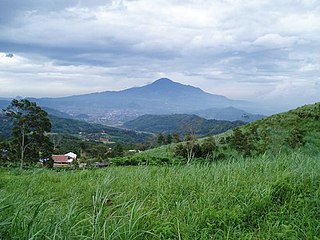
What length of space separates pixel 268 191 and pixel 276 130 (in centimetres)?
1464

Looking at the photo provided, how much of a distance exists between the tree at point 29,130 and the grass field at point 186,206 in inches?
776

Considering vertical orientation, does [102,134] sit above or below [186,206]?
below

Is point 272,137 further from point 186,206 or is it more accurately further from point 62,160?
point 62,160

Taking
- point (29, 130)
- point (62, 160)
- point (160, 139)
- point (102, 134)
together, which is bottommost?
point (102, 134)

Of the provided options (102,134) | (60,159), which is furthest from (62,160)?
(102,134)

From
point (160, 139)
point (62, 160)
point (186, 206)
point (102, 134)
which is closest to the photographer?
point (186, 206)

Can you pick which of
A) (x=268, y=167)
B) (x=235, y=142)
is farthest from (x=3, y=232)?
(x=235, y=142)

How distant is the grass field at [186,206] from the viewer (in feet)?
9.35

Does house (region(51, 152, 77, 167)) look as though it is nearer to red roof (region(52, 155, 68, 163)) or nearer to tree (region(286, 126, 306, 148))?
red roof (region(52, 155, 68, 163))

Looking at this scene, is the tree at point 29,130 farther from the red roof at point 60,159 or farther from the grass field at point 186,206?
the grass field at point 186,206

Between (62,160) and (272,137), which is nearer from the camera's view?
(272,137)

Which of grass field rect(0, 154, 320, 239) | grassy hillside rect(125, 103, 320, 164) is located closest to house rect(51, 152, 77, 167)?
grassy hillside rect(125, 103, 320, 164)

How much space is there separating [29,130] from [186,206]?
2291 cm

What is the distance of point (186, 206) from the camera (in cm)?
363
